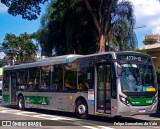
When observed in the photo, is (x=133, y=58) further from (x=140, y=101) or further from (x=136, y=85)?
(x=140, y=101)

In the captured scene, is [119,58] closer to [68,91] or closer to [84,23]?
[68,91]

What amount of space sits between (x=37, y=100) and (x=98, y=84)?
563cm

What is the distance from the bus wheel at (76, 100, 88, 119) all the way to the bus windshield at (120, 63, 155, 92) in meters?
2.53

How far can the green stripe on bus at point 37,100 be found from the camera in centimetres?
1800

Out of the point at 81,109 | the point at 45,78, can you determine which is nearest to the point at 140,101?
the point at 81,109

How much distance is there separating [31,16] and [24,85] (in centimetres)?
712

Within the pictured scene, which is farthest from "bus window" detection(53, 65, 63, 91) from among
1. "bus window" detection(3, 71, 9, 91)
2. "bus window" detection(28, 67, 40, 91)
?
"bus window" detection(3, 71, 9, 91)

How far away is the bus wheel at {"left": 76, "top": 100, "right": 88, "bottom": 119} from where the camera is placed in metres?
15.0

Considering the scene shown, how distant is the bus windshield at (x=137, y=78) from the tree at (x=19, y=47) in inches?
1813

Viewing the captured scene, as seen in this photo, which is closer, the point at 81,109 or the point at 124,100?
the point at 124,100

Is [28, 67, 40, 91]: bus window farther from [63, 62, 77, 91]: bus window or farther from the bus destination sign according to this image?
the bus destination sign

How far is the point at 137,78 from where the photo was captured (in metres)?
13.6

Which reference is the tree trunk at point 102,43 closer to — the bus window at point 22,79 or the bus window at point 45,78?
the bus window at point 22,79

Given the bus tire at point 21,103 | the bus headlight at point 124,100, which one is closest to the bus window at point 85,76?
the bus headlight at point 124,100
